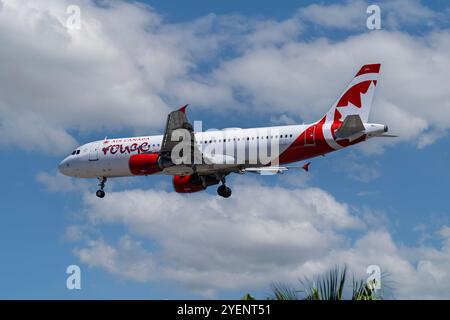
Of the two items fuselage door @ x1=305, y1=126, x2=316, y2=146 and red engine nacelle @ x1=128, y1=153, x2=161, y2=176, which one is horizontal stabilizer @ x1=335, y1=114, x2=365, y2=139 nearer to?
fuselage door @ x1=305, y1=126, x2=316, y2=146

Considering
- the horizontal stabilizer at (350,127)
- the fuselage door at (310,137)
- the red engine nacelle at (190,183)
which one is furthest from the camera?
the red engine nacelle at (190,183)

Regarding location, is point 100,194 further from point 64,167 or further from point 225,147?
Answer: point 225,147

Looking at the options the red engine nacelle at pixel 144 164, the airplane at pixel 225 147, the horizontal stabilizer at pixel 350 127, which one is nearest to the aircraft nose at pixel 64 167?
the airplane at pixel 225 147

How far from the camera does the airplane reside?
168 ft

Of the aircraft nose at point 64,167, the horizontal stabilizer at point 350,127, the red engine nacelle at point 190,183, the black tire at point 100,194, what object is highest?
the aircraft nose at point 64,167

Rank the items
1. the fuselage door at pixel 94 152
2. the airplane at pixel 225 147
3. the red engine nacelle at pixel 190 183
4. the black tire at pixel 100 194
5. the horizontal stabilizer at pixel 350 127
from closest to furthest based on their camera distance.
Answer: the horizontal stabilizer at pixel 350 127
the airplane at pixel 225 147
the red engine nacelle at pixel 190 183
the fuselage door at pixel 94 152
the black tire at pixel 100 194

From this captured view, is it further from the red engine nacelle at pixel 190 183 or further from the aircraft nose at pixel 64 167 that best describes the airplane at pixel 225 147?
the aircraft nose at pixel 64 167

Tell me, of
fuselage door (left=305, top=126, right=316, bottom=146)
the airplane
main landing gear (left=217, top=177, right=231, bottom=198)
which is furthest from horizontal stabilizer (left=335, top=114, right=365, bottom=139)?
main landing gear (left=217, top=177, right=231, bottom=198)

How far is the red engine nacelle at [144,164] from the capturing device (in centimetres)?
5366

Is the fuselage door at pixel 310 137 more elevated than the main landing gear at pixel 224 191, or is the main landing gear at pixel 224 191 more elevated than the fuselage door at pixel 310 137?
the fuselage door at pixel 310 137

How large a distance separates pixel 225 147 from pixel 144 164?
6.18m
